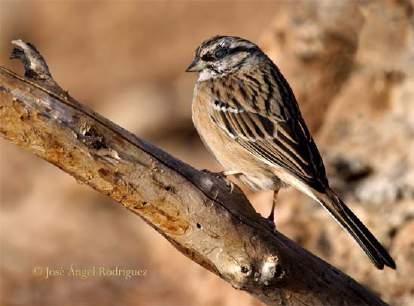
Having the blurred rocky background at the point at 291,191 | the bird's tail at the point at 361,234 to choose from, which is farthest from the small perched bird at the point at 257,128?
the blurred rocky background at the point at 291,191

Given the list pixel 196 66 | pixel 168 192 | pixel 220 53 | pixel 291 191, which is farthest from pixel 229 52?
pixel 291 191

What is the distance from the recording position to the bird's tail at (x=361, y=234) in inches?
251

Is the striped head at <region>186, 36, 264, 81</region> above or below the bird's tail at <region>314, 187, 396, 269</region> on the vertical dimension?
above

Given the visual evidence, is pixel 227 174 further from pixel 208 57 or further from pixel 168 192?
pixel 208 57

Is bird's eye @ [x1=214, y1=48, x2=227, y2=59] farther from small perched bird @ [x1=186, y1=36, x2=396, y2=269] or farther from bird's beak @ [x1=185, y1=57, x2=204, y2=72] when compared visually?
bird's beak @ [x1=185, y1=57, x2=204, y2=72]

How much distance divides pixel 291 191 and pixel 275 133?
2.49 meters

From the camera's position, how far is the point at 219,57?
7.47 m

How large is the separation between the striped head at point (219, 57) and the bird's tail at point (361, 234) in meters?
1.42

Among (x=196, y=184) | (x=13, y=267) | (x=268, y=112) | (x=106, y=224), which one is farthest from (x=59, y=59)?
(x=196, y=184)

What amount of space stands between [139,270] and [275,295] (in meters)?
4.39

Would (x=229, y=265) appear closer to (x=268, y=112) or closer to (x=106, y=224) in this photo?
(x=268, y=112)

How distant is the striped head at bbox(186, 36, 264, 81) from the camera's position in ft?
24.4

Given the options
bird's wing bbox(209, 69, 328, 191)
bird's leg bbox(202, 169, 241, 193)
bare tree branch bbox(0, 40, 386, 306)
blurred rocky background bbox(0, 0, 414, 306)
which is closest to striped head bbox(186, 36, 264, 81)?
bird's wing bbox(209, 69, 328, 191)

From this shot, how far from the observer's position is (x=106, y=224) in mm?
12148
